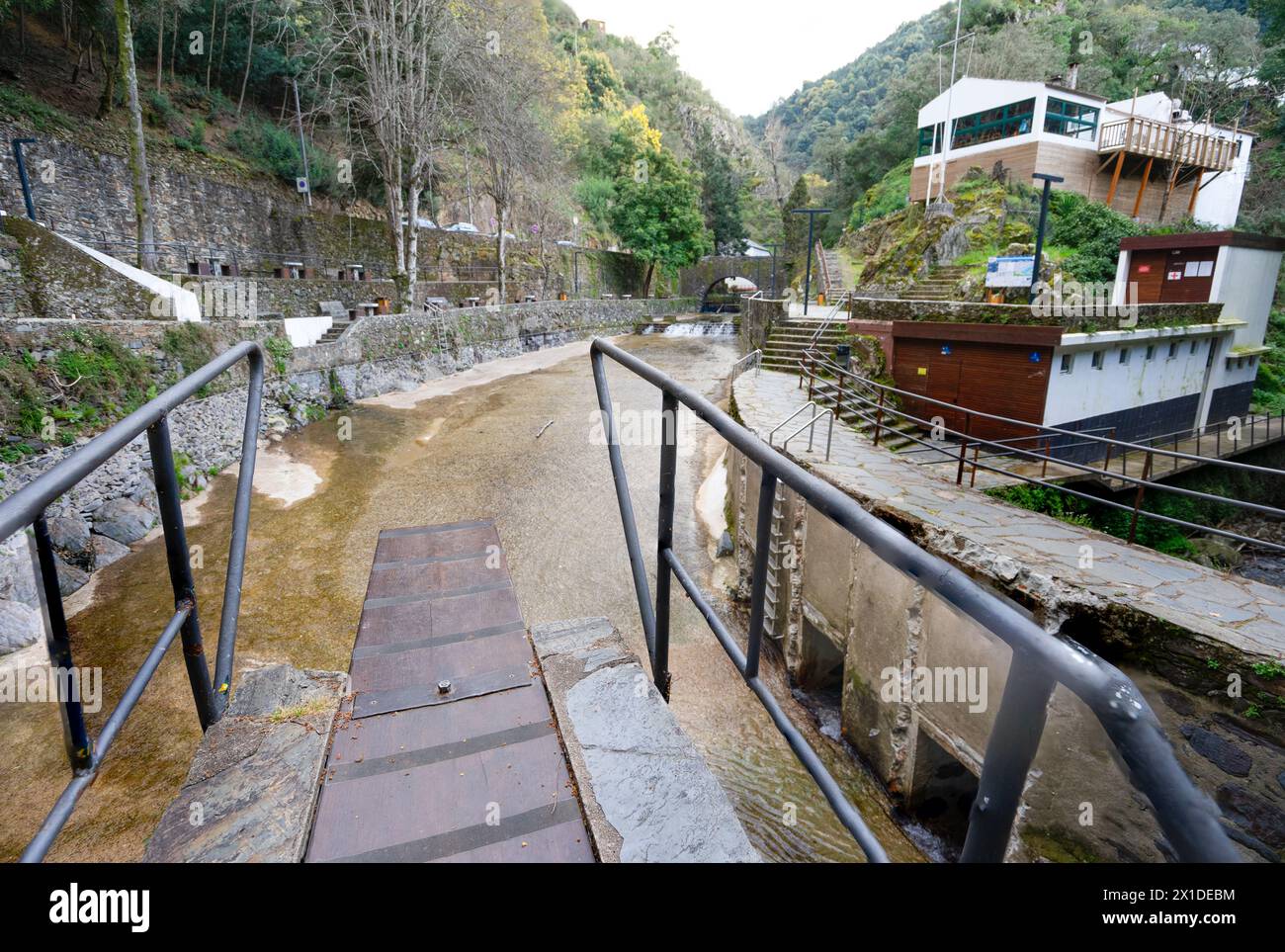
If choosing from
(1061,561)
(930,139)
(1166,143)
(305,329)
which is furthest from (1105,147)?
(305,329)

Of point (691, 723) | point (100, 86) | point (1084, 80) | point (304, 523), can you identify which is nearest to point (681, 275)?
point (1084, 80)

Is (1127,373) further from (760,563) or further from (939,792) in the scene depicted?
(760,563)

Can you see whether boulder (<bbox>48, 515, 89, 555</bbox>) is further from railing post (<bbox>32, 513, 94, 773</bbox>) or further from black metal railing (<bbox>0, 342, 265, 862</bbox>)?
railing post (<bbox>32, 513, 94, 773</bbox>)

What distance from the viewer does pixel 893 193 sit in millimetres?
32062

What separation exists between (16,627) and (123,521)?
2984mm

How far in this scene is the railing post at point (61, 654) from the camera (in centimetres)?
117

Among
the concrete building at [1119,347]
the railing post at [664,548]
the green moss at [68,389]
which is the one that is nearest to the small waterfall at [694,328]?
the concrete building at [1119,347]

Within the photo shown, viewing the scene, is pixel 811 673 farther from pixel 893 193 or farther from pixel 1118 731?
pixel 893 193

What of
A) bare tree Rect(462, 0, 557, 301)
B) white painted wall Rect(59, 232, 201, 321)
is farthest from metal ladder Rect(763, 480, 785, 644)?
bare tree Rect(462, 0, 557, 301)

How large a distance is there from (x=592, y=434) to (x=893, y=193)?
79.0 feet

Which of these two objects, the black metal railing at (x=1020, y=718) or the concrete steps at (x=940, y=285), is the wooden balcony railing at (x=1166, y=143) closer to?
the concrete steps at (x=940, y=285)

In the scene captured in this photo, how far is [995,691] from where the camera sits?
593cm

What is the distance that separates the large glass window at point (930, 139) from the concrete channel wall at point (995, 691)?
2611cm

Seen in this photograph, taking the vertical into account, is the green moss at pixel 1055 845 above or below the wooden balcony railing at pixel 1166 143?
below
